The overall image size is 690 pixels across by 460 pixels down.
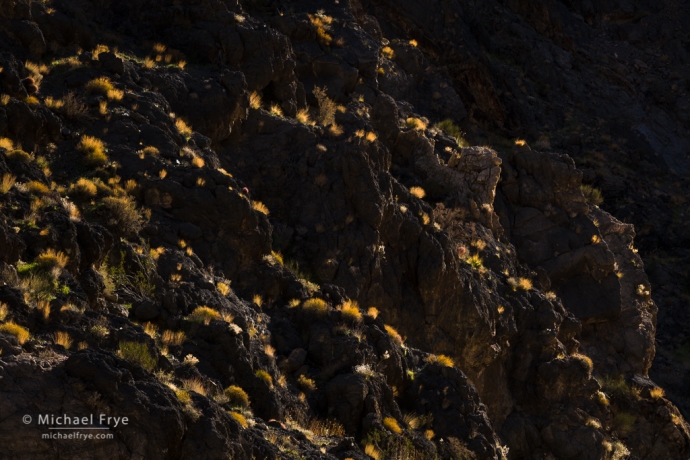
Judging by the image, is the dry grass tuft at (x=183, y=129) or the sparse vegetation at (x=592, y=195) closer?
the dry grass tuft at (x=183, y=129)

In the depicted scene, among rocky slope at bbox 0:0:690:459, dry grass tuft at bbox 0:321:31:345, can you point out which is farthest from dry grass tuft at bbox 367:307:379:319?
dry grass tuft at bbox 0:321:31:345

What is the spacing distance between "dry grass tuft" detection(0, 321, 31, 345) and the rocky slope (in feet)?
0.09

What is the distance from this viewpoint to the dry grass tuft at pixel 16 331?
12.0m

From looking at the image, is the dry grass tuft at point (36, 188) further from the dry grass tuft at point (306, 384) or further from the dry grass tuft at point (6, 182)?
the dry grass tuft at point (306, 384)

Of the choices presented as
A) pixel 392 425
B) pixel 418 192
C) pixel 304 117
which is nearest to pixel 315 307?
pixel 392 425

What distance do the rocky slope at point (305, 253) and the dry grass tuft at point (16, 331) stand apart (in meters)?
0.03

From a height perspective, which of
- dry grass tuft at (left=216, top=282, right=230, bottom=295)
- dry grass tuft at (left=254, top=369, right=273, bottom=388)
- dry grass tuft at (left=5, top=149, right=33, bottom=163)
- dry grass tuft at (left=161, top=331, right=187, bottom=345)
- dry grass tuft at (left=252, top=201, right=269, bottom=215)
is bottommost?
dry grass tuft at (left=254, top=369, right=273, bottom=388)

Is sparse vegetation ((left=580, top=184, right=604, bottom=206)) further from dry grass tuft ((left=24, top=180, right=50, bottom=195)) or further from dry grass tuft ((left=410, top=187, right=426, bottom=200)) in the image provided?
dry grass tuft ((left=24, top=180, right=50, bottom=195))

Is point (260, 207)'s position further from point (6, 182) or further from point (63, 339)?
point (63, 339)

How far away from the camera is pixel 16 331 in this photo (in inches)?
476

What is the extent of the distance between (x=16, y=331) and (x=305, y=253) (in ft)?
38.9

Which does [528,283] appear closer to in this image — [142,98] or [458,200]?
[458,200]

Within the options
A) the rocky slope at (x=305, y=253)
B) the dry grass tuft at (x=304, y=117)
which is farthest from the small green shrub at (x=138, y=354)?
the dry grass tuft at (x=304, y=117)

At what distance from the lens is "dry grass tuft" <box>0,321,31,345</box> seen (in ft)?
39.3
